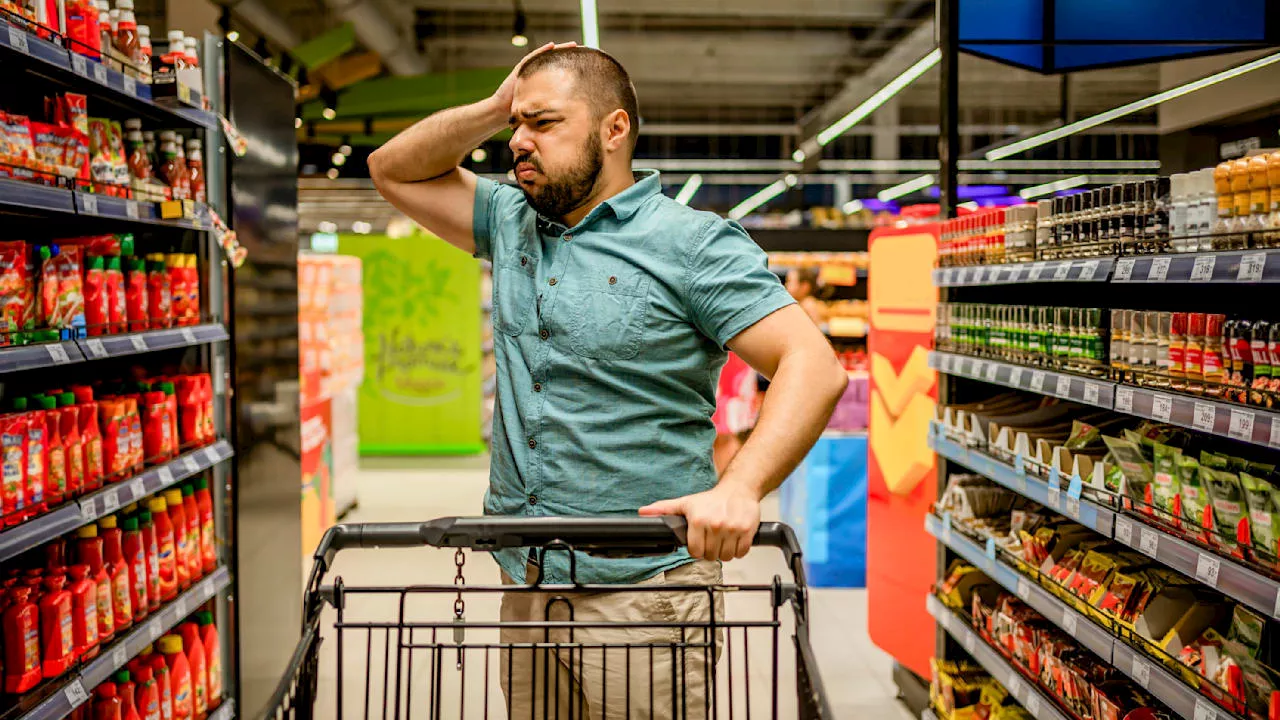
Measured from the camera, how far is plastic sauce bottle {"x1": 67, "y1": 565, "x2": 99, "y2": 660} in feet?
8.61

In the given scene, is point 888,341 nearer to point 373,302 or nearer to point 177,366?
point 177,366

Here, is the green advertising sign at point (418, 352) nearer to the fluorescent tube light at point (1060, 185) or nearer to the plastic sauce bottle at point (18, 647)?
the plastic sauce bottle at point (18, 647)

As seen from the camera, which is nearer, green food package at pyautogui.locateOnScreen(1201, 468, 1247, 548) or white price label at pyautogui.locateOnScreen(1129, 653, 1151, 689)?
green food package at pyautogui.locateOnScreen(1201, 468, 1247, 548)

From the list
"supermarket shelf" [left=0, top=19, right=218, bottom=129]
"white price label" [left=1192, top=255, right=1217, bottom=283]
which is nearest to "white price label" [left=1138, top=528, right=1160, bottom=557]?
"white price label" [left=1192, top=255, right=1217, bottom=283]

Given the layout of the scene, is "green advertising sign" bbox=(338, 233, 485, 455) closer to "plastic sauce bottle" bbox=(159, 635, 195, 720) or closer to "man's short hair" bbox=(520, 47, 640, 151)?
"plastic sauce bottle" bbox=(159, 635, 195, 720)

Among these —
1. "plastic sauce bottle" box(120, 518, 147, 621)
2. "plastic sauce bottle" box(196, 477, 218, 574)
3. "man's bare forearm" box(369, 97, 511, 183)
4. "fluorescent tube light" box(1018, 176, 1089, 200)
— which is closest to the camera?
"man's bare forearm" box(369, 97, 511, 183)

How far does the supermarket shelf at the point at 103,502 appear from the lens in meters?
2.33

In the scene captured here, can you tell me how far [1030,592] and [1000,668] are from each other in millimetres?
347

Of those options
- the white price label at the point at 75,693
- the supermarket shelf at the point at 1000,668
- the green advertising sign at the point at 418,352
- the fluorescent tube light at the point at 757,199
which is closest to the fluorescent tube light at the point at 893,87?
the supermarket shelf at the point at 1000,668

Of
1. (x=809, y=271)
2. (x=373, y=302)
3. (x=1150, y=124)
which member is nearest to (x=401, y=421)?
(x=373, y=302)

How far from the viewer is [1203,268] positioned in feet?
7.38

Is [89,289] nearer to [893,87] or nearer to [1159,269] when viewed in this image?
[1159,269]

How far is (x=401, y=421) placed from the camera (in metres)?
11.1

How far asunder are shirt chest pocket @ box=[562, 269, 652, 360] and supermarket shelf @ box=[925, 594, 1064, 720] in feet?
6.32
